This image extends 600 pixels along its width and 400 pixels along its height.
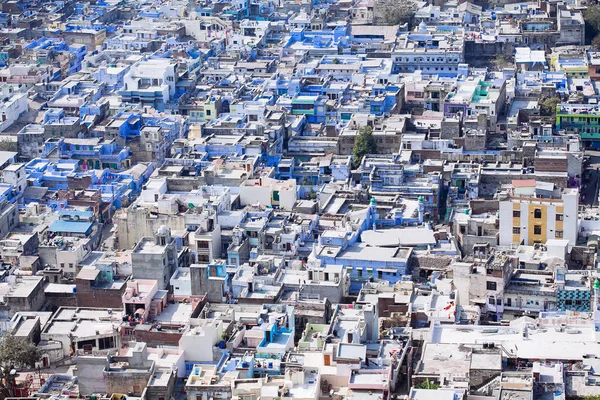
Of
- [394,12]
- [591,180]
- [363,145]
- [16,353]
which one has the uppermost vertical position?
[394,12]

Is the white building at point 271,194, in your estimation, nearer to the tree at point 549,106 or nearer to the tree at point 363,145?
the tree at point 363,145

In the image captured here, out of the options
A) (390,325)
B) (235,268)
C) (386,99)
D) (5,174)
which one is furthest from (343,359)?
(386,99)

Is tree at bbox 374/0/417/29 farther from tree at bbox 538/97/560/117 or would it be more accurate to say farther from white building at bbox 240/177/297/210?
white building at bbox 240/177/297/210

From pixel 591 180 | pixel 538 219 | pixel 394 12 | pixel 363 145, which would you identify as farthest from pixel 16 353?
pixel 394 12

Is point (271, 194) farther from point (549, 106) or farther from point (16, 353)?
point (549, 106)

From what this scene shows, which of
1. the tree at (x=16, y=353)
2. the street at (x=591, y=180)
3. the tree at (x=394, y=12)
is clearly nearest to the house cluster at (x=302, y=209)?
the street at (x=591, y=180)

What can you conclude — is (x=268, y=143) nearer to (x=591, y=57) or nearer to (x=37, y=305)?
(x=37, y=305)
